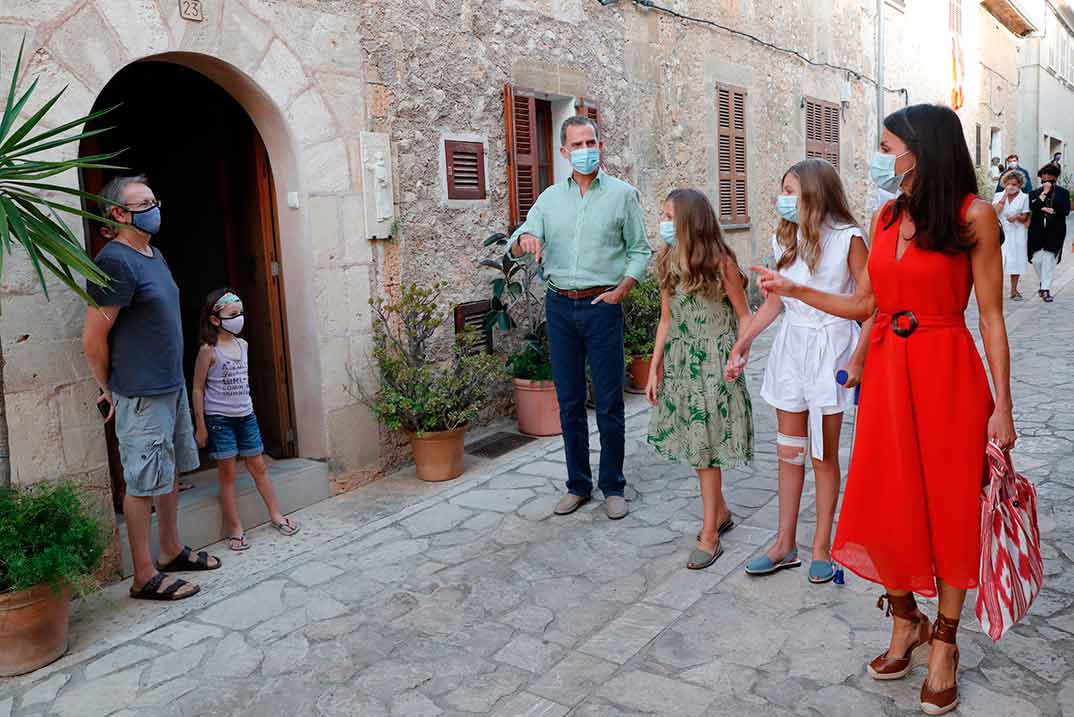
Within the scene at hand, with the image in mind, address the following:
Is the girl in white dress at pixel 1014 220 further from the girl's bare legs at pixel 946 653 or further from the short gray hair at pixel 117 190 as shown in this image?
the short gray hair at pixel 117 190

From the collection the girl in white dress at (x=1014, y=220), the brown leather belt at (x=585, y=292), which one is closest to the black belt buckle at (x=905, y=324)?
the brown leather belt at (x=585, y=292)

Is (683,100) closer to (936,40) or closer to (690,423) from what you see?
(690,423)

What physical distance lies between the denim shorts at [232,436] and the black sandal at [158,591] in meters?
0.71

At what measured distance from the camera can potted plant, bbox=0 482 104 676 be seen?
320 centimetres

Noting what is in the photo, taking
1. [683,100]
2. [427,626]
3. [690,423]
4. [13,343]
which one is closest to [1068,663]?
[690,423]

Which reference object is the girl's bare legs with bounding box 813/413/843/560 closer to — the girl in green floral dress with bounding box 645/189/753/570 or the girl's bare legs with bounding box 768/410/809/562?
the girl's bare legs with bounding box 768/410/809/562

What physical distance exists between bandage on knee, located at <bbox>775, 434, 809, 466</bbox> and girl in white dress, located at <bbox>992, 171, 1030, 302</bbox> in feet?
27.6

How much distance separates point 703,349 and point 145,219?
2.37 m

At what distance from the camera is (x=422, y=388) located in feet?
17.7

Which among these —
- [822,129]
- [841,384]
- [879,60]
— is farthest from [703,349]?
[879,60]

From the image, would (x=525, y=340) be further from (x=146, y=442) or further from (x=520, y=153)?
(x=146, y=442)

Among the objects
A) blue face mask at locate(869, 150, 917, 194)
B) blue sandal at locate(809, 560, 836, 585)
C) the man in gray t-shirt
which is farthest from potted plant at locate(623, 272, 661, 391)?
blue face mask at locate(869, 150, 917, 194)

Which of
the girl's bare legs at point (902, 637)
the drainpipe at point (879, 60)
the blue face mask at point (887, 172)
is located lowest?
the girl's bare legs at point (902, 637)

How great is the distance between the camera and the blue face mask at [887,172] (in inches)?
106
